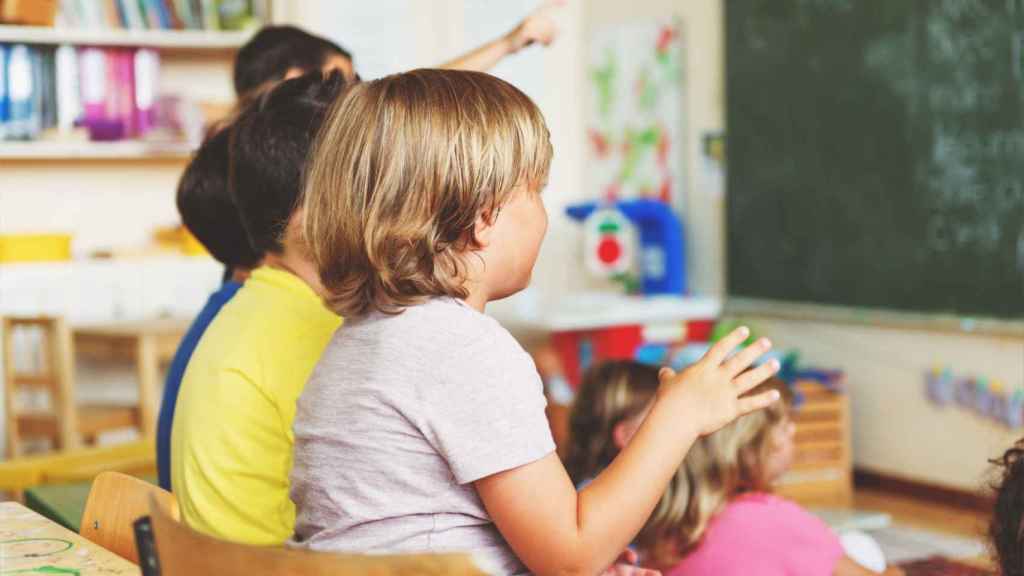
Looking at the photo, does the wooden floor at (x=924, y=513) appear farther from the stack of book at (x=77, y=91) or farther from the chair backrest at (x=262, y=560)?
the chair backrest at (x=262, y=560)

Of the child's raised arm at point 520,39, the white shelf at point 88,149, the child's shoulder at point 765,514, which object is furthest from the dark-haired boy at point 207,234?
the white shelf at point 88,149

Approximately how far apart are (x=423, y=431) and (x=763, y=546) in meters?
0.91

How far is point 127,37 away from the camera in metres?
4.78

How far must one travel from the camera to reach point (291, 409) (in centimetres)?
156

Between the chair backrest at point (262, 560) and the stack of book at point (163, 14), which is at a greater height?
the stack of book at point (163, 14)

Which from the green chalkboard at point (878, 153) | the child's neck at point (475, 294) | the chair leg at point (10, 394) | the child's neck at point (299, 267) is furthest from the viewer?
the chair leg at point (10, 394)

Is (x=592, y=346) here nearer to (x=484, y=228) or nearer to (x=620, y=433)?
(x=620, y=433)

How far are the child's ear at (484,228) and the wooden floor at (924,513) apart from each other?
2.93 metres

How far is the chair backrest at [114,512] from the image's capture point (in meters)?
1.32

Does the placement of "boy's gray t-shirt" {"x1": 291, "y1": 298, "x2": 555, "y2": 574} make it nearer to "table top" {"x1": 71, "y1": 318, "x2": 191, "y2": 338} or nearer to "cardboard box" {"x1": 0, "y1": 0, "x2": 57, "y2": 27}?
"table top" {"x1": 71, "y1": 318, "x2": 191, "y2": 338}

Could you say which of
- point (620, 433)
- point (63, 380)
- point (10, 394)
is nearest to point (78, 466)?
point (63, 380)

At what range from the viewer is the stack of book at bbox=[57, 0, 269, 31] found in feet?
15.7

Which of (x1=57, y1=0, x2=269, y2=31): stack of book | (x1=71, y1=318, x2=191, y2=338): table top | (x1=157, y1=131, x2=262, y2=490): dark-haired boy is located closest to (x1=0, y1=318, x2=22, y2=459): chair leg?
(x1=71, y1=318, x2=191, y2=338): table top

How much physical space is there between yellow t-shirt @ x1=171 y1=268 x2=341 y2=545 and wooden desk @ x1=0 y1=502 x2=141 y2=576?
20 cm
